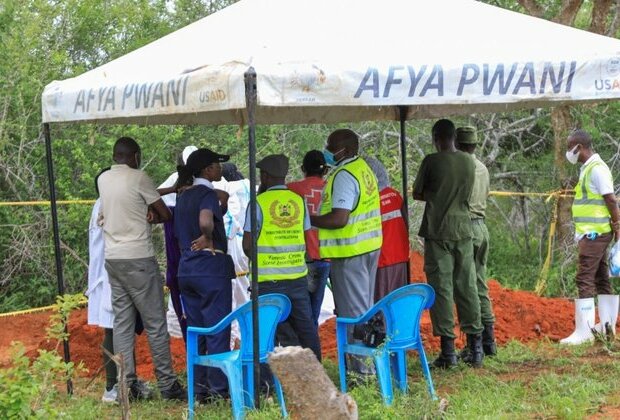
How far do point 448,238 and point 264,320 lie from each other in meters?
2.09

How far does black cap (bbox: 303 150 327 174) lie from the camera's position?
8.18m

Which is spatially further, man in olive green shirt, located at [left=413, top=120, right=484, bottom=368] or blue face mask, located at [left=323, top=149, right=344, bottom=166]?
man in olive green shirt, located at [left=413, top=120, right=484, bottom=368]

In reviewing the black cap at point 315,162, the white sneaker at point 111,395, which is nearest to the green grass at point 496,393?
the white sneaker at point 111,395

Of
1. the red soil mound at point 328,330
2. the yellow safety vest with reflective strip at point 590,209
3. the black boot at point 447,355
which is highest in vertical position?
the yellow safety vest with reflective strip at point 590,209

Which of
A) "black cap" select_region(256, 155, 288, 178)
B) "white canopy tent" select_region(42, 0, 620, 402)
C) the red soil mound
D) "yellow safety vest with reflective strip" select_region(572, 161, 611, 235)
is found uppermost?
"white canopy tent" select_region(42, 0, 620, 402)

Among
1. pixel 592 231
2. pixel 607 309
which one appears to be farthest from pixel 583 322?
pixel 592 231

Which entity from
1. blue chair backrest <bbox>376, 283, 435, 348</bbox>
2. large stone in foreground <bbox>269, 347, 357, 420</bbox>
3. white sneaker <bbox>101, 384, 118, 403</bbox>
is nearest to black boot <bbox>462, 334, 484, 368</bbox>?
blue chair backrest <bbox>376, 283, 435, 348</bbox>

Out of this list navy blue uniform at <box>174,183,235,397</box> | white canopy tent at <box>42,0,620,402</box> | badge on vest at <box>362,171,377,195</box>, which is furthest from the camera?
badge on vest at <box>362,171,377,195</box>

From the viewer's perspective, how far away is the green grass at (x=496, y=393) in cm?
626

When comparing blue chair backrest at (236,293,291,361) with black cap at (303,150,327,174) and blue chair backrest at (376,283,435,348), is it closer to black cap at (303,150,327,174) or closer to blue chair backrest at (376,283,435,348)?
blue chair backrest at (376,283,435,348)

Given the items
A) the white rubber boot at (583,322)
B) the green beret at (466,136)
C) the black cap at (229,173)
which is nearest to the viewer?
the green beret at (466,136)

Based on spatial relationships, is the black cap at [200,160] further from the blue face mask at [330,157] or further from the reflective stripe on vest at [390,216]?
the reflective stripe on vest at [390,216]

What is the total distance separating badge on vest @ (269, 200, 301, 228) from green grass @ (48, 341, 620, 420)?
1.18 meters

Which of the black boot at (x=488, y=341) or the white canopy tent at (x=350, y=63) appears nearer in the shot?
the white canopy tent at (x=350, y=63)
